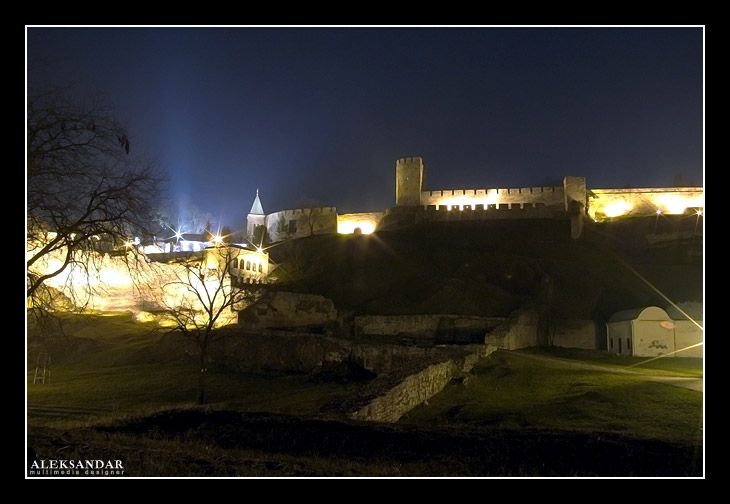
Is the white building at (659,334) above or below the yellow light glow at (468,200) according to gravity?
below

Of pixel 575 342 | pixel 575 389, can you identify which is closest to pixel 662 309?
pixel 575 342

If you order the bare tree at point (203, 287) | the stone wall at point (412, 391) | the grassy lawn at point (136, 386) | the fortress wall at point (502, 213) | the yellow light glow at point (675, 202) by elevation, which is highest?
the yellow light glow at point (675, 202)

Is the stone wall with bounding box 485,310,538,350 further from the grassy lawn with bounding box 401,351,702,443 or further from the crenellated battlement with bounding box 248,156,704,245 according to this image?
the crenellated battlement with bounding box 248,156,704,245

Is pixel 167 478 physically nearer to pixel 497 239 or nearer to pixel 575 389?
pixel 575 389

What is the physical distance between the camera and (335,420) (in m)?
15.6

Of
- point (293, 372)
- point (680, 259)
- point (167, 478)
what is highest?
point (680, 259)

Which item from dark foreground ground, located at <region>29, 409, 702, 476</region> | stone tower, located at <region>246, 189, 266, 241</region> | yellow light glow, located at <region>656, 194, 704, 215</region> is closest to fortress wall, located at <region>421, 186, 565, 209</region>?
yellow light glow, located at <region>656, 194, 704, 215</region>

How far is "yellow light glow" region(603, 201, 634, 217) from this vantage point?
81.5 metres

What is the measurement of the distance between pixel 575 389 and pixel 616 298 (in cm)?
2644

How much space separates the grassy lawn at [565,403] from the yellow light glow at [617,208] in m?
55.7

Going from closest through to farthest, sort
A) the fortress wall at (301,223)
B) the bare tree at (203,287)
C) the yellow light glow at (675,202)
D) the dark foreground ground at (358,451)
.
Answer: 1. the dark foreground ground at (358,451)
2. the bare tree at (203,287)
3. the yellow light glow at (675,202)
4. the fortress wall at (301,223)

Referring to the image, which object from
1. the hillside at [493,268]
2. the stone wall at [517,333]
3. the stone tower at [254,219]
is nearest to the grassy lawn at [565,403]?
the stone wall at [517,333]

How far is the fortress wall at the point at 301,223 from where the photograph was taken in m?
90.9

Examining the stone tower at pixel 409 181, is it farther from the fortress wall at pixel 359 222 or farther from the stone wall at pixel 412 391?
the stone wall at pixel 412 391
